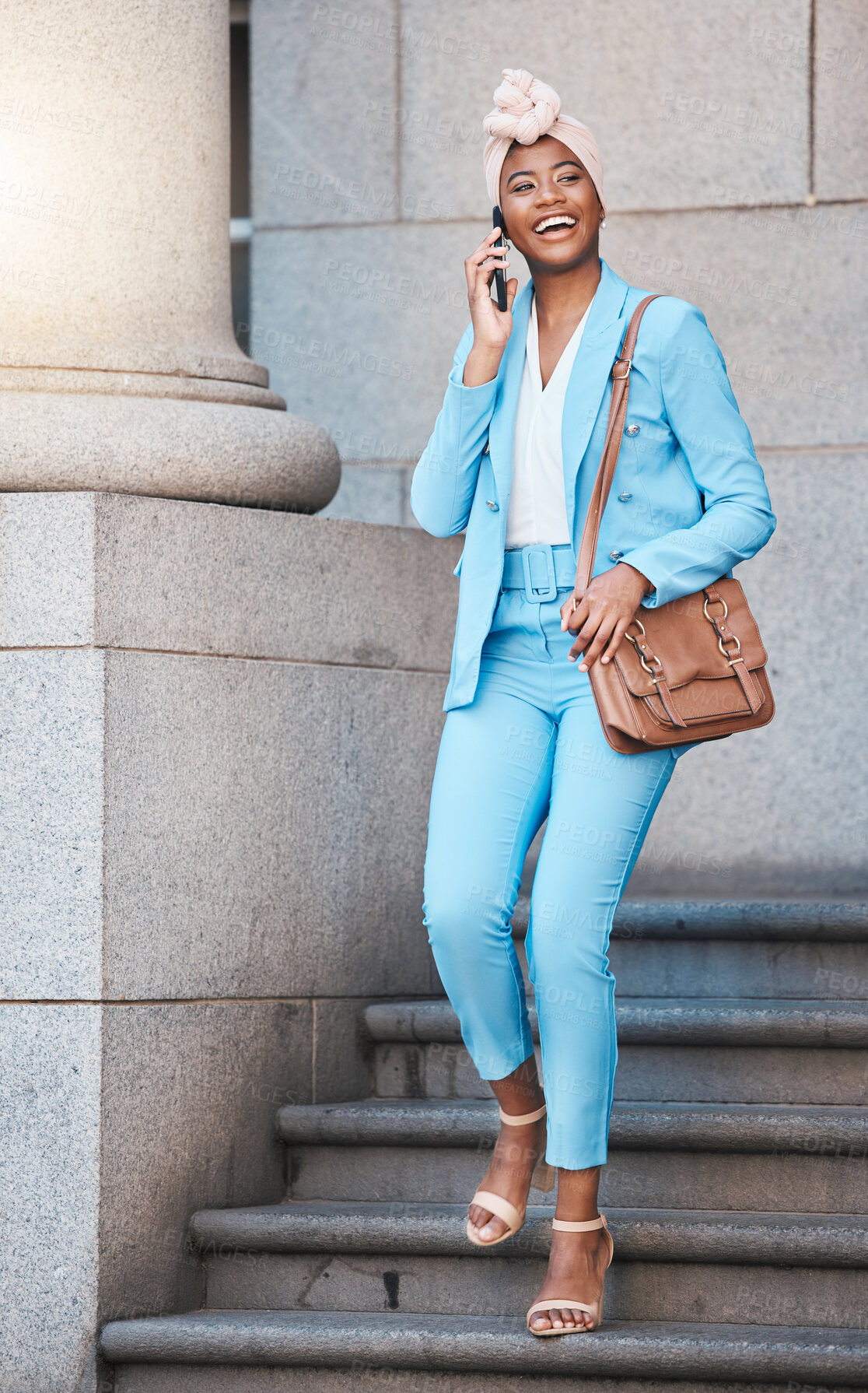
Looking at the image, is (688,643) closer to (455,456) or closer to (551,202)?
(455,456)

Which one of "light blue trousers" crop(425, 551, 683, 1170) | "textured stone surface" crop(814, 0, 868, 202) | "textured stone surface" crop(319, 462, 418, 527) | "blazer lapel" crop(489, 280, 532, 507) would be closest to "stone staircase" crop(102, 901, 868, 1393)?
"light blue trousers" crop(425, 551, 683, 1170)

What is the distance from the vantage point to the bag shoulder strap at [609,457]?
3678mm

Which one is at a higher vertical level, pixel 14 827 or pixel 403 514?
pixel 403 514

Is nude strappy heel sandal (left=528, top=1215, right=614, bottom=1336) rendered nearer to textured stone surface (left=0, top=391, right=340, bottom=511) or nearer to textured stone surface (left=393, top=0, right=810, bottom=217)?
textured stone surface (left=0, top=391, right=340, bottom=511)

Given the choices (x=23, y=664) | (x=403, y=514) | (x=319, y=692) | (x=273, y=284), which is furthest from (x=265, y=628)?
(x=273, y=284)

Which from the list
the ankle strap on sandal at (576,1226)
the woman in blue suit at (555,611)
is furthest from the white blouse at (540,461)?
the ankle strap on sandal at (576,1226)

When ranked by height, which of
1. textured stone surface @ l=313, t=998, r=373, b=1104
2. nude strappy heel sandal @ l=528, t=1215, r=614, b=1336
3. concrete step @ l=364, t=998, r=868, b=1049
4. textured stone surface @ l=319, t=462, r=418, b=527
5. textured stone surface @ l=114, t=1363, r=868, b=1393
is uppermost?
textured stone surface @ l=319, t=462, r=418, b=527

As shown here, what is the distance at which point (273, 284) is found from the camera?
701cm

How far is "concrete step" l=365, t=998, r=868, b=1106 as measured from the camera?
457 cm

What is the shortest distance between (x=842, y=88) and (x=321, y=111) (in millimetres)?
2010

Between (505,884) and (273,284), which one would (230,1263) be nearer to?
(505,884)

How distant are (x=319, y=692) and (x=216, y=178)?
5.28 feet

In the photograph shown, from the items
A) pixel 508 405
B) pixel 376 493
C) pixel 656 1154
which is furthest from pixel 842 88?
pixel 656 1154

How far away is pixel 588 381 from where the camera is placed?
148 inches
